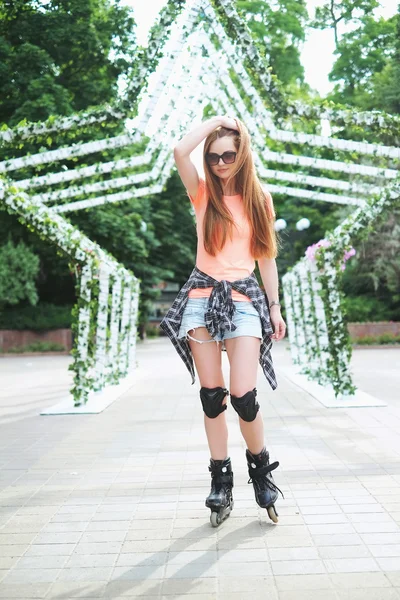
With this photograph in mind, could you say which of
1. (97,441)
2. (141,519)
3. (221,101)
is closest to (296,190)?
(221,101)

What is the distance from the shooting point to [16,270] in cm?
2378

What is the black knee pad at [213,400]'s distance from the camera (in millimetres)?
3854

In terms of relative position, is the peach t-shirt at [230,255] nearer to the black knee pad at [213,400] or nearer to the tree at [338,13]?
the black knee pad at [213,400]

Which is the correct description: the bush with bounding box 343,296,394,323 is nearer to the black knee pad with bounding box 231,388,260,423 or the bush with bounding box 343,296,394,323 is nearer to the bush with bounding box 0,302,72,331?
the bush with bounding box 0,302,72,331

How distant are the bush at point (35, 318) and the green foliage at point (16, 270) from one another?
6.94 ft

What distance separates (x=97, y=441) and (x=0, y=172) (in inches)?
138

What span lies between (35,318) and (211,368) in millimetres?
23238

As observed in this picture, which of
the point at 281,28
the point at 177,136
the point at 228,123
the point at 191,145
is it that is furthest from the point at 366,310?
the point at 191,145

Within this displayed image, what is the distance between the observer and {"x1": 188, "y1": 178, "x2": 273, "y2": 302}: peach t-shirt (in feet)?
12.8

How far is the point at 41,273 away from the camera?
2747 cm

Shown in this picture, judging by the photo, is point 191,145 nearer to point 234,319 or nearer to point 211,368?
point 234,319

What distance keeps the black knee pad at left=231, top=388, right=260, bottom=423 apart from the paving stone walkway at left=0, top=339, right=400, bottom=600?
1.75 feet

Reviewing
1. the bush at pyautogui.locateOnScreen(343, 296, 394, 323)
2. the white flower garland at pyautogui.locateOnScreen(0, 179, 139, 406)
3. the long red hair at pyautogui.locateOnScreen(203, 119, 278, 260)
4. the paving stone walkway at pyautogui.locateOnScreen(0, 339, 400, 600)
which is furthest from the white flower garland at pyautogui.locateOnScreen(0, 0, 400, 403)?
the bush at pyautogui.locateOnScreen(343, 296, 394, 323)

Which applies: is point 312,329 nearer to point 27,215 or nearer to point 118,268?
point 118,268
